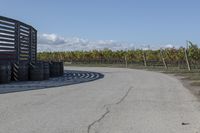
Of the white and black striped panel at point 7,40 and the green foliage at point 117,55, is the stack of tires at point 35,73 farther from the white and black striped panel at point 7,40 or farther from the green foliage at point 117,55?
the green foliage at point 117,55

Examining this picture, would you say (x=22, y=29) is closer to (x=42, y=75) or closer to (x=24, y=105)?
(x=42, y=75)

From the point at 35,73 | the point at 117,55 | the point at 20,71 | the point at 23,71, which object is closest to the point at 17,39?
the point at 35,73

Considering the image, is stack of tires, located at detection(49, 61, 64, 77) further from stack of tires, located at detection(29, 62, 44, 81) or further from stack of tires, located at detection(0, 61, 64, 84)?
stack of tires, located at detection(29, 62, 44, 81)

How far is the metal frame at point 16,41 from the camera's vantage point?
2833cm

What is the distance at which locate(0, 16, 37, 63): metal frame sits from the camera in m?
28.3

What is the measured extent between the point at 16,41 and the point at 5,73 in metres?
6.21

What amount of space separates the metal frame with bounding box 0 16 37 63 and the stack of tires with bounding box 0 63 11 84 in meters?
3.09

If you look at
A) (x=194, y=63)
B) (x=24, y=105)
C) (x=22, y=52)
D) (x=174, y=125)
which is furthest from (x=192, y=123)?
(x=194, y=63)

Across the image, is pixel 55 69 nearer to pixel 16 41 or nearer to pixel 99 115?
pixel 16 41

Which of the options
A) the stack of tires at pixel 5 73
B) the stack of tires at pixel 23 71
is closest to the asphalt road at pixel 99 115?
the stack of tires at pixel 5 73

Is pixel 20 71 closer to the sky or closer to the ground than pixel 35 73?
closer to the sky

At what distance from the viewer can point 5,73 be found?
2455 centimetres

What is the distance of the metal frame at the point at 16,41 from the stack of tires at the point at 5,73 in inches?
121

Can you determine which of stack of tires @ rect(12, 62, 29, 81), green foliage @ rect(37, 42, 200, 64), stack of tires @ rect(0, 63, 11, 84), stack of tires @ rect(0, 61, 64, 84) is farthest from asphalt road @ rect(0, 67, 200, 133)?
green foliage @ rect(37, 42, 200, 64)
